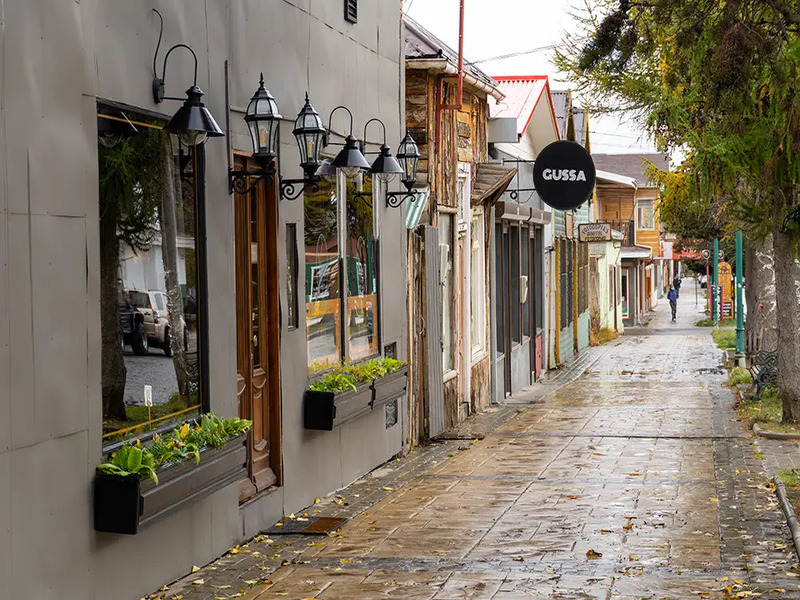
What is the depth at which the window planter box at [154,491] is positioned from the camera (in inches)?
258

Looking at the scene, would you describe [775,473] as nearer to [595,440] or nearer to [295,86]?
[595,440]

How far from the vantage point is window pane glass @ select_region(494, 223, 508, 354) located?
20.3 meters

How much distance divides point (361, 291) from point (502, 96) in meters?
8.10

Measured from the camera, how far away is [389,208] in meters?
13.1

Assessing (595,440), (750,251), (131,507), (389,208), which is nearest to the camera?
(131,507)

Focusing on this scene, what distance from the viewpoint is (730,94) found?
9.64 metres

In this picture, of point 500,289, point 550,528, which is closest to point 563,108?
point 500,289

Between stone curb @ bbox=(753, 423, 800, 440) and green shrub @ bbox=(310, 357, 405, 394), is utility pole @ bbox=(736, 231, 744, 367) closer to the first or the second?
stone curb @ bbox=(753, 423, 800, 440)

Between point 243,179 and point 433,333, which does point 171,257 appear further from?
point 433,333

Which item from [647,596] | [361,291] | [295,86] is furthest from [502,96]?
[647,596]

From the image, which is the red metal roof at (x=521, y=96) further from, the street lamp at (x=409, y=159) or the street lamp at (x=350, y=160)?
the street lamp at (x=350, y=160)

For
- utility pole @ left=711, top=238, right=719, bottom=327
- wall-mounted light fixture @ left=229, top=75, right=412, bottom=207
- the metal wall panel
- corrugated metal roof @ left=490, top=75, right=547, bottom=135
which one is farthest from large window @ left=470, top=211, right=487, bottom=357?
utility pole @ left=711, top=238, right=719, bottom=327

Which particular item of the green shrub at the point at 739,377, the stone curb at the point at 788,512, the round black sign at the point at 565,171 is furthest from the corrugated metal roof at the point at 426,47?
the green shrub at the point at 739,377

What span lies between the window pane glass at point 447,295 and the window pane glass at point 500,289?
3.39 meters
